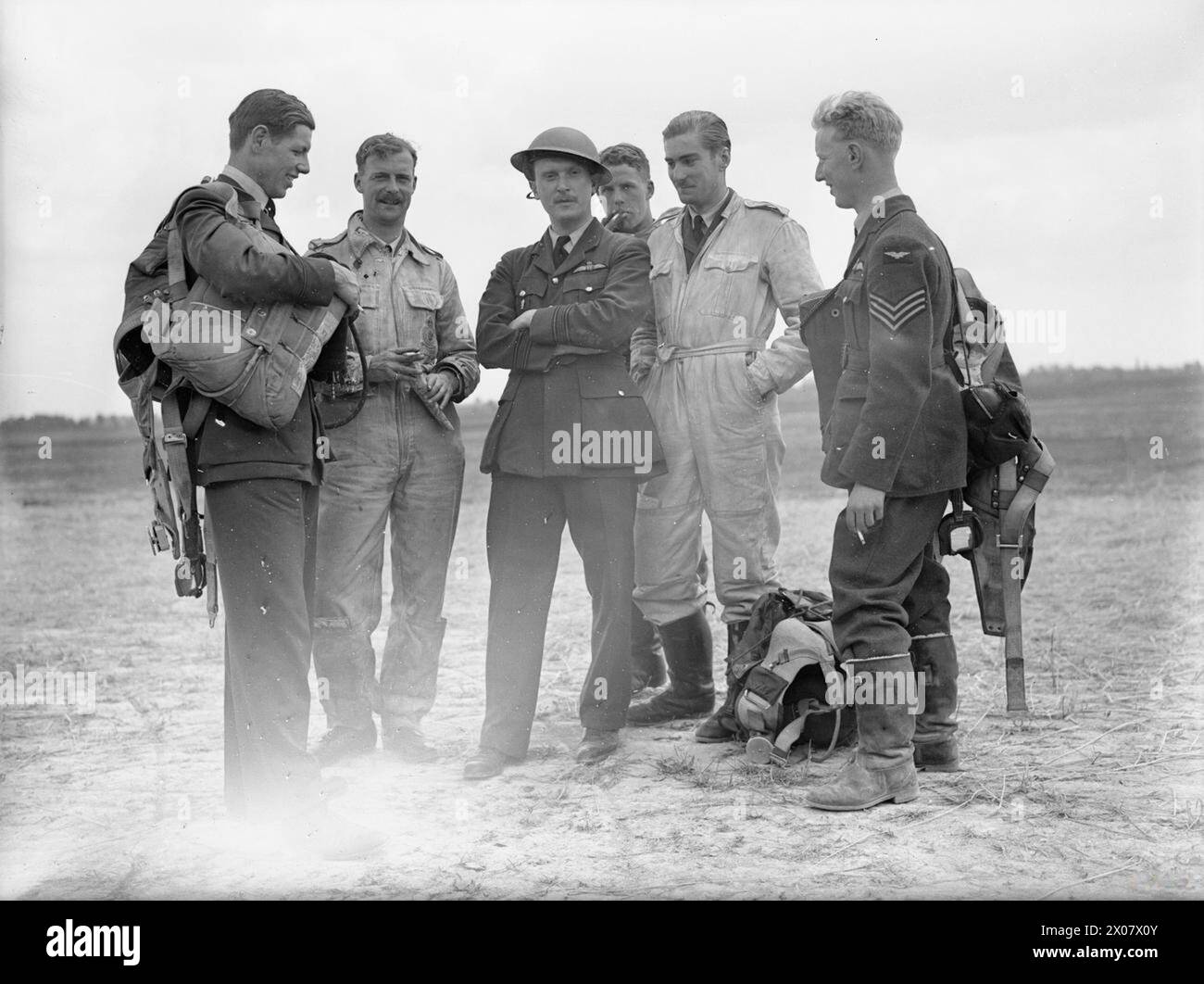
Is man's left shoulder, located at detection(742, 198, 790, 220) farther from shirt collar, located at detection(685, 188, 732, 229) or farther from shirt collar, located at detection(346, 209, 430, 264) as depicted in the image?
shirt collar, located at detection(346, 209, 430, 264)

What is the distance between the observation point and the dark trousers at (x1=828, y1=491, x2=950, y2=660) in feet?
14.0

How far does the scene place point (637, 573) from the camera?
18.0 ft

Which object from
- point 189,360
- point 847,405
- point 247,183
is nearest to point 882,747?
point 847,405

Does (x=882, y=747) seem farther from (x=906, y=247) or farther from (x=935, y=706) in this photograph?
(x=906, y=247)

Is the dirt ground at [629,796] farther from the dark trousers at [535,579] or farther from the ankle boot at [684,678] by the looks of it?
the dark trousers at [535,579]

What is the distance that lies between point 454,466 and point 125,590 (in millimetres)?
5454

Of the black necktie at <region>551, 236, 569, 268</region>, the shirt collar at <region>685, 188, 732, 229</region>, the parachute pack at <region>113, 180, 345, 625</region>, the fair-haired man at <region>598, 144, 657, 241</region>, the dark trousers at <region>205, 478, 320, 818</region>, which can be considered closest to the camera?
the parachute pack at <region>113, 180, 345, 625</region>

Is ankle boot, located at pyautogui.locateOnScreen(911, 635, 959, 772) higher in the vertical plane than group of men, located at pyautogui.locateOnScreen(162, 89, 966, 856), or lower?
lower

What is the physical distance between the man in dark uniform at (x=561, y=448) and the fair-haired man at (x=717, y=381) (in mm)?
348

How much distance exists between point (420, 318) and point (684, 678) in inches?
77.3

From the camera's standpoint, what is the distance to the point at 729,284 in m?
5.22

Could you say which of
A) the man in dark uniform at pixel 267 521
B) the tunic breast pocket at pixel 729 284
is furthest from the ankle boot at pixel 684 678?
the man in dark uniform at pixel 267 521

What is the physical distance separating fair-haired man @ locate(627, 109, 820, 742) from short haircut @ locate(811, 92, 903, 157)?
36.4 inches

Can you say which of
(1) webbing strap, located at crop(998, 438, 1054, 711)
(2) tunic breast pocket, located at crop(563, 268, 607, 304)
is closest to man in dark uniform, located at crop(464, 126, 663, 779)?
(2) tunic breast pocket, located at crop(563, 268, 607, 304)
